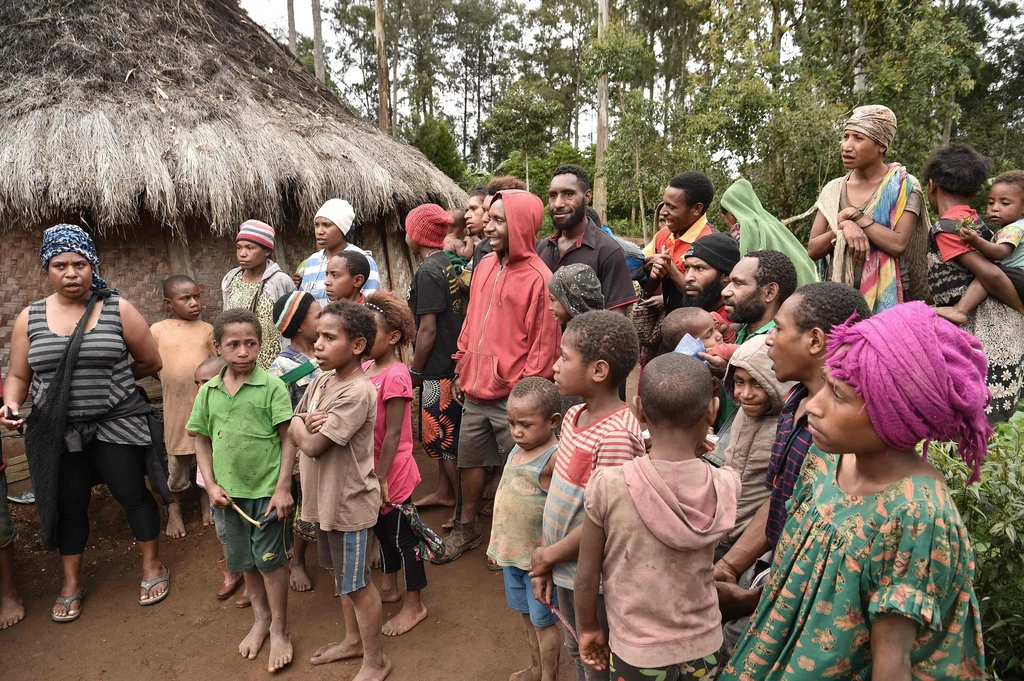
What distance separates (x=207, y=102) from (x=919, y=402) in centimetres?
690

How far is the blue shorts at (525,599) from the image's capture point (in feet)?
8.09

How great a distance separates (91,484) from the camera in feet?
11.8

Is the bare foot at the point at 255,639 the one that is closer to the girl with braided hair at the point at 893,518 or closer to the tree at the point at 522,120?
the girl with braided hair at the point at 893,518

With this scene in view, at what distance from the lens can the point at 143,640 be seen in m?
3.32

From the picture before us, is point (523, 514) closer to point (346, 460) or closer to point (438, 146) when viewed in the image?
point (346, 460)

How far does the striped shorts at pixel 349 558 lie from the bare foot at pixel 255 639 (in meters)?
0.74

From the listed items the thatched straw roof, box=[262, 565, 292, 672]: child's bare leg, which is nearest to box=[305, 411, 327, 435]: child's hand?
box=[262, 565, 292, 672]: child's bare leg

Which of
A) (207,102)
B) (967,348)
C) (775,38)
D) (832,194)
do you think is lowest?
(967,348)

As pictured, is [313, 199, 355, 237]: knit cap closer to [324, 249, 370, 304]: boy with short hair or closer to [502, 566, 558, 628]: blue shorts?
[324, 249, 370, 304]: boy with short hair

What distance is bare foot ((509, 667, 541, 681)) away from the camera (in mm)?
2680

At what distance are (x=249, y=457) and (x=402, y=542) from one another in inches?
33.8

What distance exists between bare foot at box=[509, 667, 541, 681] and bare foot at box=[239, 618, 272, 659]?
4.38ft

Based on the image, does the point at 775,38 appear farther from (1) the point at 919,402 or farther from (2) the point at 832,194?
(1) the point at 919,402

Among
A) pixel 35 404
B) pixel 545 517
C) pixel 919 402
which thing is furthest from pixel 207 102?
pixel 919 402
